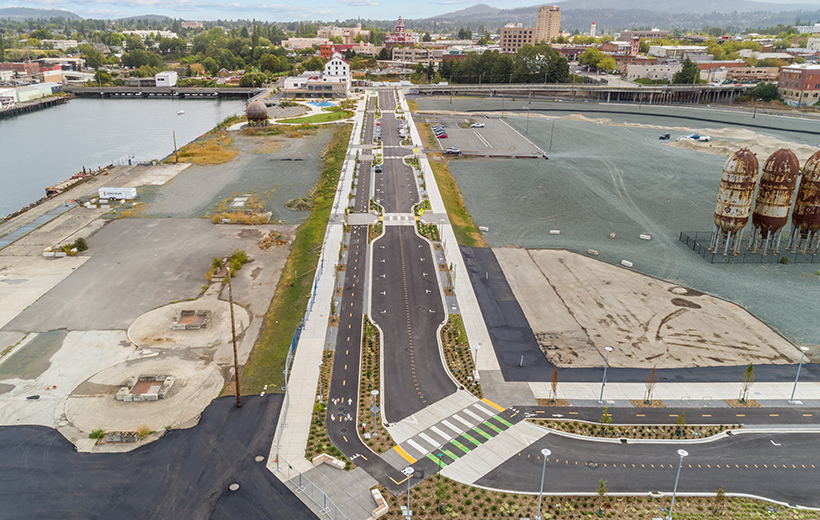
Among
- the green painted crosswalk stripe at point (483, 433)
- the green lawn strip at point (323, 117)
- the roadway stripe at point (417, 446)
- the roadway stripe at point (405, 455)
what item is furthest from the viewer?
the green lawn strip at point (323, 117)

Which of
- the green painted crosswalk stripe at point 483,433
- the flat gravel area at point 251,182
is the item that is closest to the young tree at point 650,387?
the green painted crosswalk stripe at point 483,433

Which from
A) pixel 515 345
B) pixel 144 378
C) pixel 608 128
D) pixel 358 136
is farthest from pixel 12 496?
pixel 608 128

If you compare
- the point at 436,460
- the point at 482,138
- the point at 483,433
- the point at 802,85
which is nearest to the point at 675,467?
the point at 483,433

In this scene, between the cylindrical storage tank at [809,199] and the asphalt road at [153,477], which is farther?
the cylindrical storage tank at [809,199]

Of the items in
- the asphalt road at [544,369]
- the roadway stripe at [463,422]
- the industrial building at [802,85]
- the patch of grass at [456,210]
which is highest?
the industrial building at [802,85]

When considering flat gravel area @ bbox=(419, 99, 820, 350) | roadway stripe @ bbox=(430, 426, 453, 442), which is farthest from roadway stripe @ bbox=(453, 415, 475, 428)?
flat gravel area @ bbox=(419, 99, 820, 350)

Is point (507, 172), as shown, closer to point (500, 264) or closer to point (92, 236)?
point (500, 264)

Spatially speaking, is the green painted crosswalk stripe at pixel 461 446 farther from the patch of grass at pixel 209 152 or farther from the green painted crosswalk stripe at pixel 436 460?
the patch of grass at pixel 209 152
